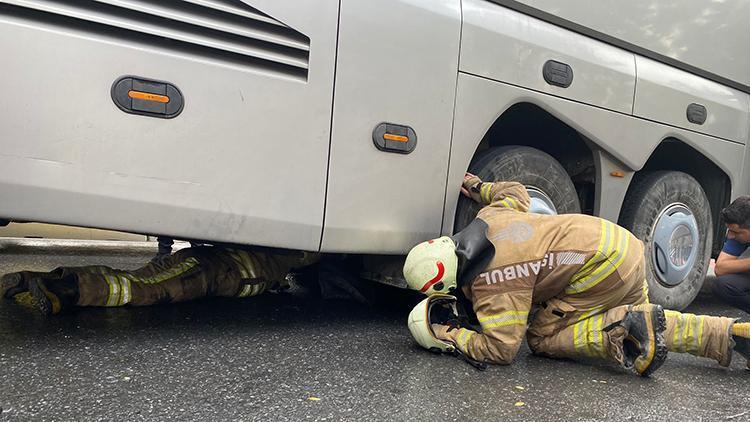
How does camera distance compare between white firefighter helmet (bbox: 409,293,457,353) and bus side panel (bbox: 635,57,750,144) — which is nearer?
white firefighter helmet (bbox: 409,293,457,353)

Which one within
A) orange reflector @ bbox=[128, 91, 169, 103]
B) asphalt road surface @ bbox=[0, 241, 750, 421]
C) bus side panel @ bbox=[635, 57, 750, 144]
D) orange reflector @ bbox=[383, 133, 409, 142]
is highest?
bus side panel @ bbox=[635, 57, 750, 144]

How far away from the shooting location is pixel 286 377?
179 cm

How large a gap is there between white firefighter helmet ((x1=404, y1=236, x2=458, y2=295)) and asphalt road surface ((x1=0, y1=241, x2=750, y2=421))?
0.27 metres

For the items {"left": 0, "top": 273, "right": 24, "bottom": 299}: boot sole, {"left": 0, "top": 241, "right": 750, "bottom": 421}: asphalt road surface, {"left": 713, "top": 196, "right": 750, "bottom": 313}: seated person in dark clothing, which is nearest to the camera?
{"left": 0, "top": 241, "right": 750, "bottom": 421}: asphalt road surface

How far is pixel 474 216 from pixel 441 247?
39cm

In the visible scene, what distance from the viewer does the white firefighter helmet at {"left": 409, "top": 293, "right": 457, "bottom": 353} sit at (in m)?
2.18

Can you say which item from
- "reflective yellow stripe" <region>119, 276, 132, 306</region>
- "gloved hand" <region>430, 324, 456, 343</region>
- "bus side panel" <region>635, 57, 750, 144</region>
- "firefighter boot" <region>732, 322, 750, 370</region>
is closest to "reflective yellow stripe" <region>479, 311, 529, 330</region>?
"gloved hand" <region>430, 324, 456, 343</region>

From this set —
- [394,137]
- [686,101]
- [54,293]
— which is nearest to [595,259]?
[394,137]

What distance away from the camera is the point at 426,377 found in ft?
6.29

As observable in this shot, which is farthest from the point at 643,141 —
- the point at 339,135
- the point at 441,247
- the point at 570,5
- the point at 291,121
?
the point at 291,121

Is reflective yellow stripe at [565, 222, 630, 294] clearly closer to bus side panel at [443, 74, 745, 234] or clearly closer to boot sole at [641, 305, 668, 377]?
boot sole at [641, 305, 668, 377]

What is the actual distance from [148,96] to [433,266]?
1.11 meters

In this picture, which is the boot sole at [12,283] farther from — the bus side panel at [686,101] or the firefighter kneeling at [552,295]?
the bus side panel at [686,101]

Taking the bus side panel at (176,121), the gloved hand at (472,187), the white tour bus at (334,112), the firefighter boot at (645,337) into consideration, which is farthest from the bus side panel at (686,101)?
the bus side panel at (176,121)
